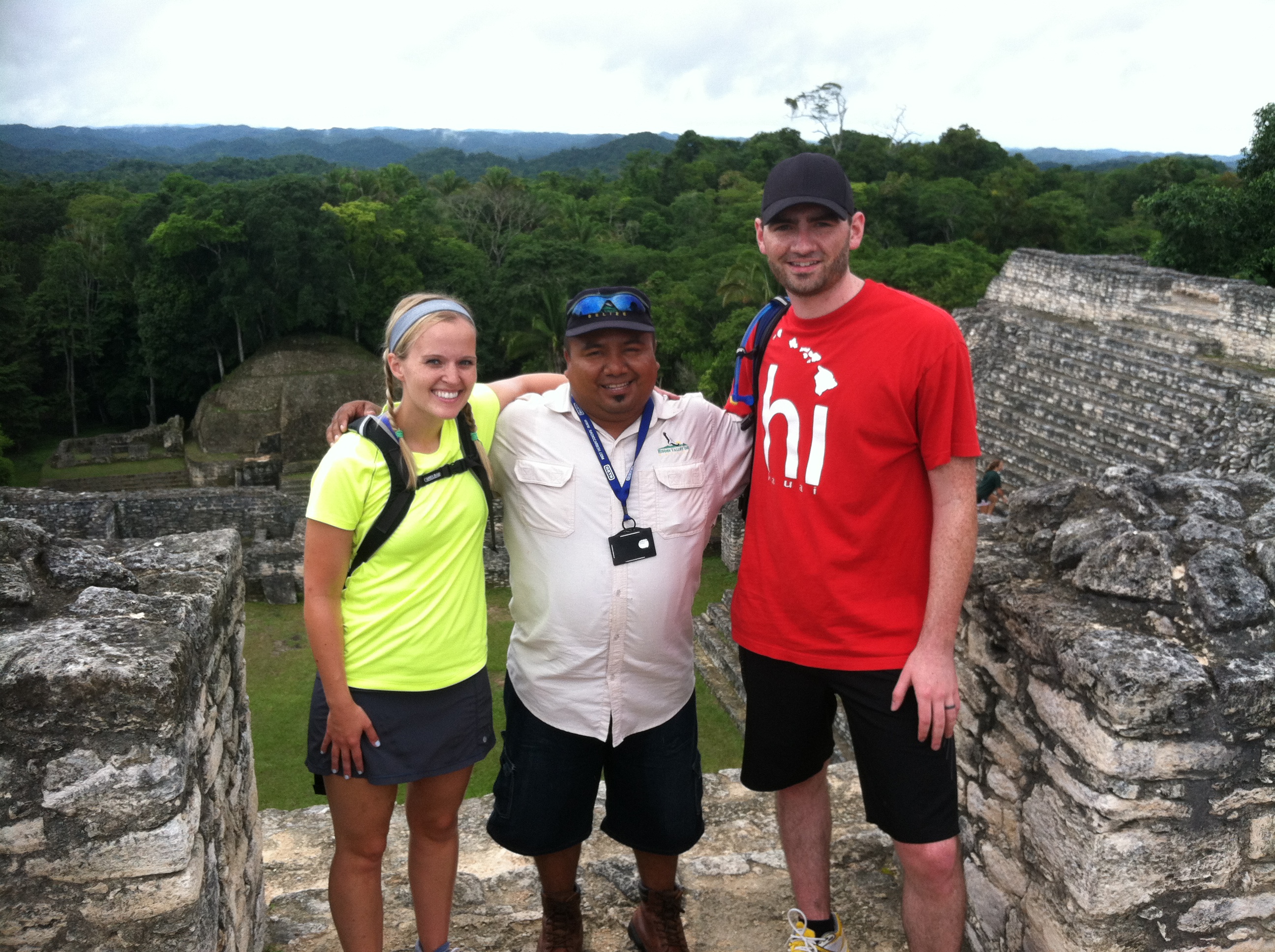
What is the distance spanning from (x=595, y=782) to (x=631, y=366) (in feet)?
3.65

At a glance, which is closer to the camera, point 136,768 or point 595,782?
point 136,768

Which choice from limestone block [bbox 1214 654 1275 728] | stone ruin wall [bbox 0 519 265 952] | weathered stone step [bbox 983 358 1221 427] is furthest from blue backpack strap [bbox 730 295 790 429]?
weathered stone step [bbox 983 358 1221 427]

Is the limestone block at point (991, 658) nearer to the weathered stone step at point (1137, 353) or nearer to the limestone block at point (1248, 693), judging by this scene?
the limestone block at point (1248, 693)

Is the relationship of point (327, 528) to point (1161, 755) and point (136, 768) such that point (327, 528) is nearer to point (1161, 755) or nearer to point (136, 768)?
point (136, 768)

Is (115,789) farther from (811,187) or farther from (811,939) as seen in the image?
(811,187)

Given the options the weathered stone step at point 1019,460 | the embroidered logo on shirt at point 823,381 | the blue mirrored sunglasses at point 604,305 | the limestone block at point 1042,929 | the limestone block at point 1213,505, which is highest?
the blue mirrored sunglasses at point 604,305

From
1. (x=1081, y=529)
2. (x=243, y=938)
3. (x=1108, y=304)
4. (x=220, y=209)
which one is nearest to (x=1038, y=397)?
(x=1108, y=304)

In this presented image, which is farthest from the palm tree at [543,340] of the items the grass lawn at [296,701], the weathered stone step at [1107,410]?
the grass lawn at [296,701]

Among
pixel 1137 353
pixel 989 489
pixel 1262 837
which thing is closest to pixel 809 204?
pixel 1262 837

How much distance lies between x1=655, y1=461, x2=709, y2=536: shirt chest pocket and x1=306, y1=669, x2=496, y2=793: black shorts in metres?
0.61

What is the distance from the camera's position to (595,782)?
2521mm

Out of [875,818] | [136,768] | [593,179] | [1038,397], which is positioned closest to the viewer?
[136,768]

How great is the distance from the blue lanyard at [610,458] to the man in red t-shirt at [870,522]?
30cm

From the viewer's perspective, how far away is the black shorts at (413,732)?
2.21 metres
